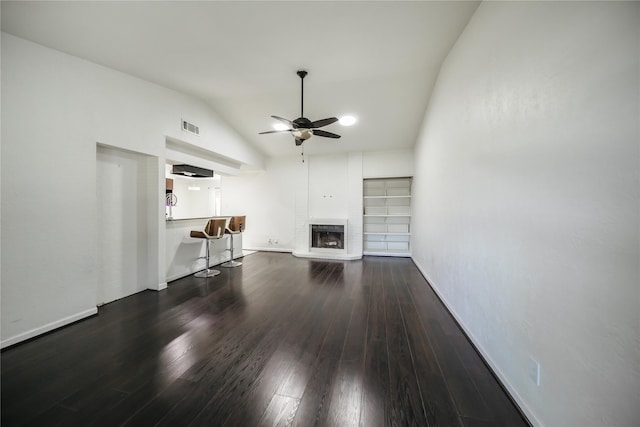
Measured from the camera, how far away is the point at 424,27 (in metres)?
2.35

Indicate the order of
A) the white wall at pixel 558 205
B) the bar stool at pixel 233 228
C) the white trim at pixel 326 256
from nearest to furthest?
the white wall at pixel 558 205 → the bar stool at pixel 233 228 → the white trim at pixel 326 256

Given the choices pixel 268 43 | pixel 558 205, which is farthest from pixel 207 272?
pixel 558 205

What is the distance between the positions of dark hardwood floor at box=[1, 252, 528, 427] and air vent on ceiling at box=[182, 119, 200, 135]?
2.65m

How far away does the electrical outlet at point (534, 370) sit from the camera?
1.22 meters

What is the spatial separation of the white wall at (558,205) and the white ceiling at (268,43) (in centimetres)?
83

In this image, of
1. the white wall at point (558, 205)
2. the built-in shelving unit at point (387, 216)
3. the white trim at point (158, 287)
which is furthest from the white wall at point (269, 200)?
the white wall at point (558, 205)

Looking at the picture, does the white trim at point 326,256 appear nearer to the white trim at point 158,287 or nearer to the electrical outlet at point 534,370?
the white trim at point 158,287

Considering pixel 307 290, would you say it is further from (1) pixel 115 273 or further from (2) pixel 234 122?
(2) pixel 234 122

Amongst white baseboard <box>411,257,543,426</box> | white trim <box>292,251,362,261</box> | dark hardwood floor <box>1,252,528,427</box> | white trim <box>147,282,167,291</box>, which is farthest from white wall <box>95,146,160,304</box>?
white baseboard <box>411,257,543,426</box>

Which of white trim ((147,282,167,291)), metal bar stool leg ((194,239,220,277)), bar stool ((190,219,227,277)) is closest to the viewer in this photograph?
white trim ((147,282,167,291))

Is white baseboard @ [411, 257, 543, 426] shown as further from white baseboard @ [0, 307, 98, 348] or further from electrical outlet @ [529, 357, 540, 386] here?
white baseboard @ [0, 307, 98, 348]

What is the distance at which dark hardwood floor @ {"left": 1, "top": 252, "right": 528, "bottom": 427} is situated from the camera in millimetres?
1306

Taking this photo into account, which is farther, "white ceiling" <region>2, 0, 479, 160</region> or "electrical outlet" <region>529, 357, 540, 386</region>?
"white ceiling" <region>2, 0, 479, 160</region>

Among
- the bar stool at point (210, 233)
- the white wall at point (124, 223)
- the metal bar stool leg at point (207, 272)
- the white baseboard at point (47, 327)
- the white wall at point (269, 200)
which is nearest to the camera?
the white baseboard at point (47, 327)
